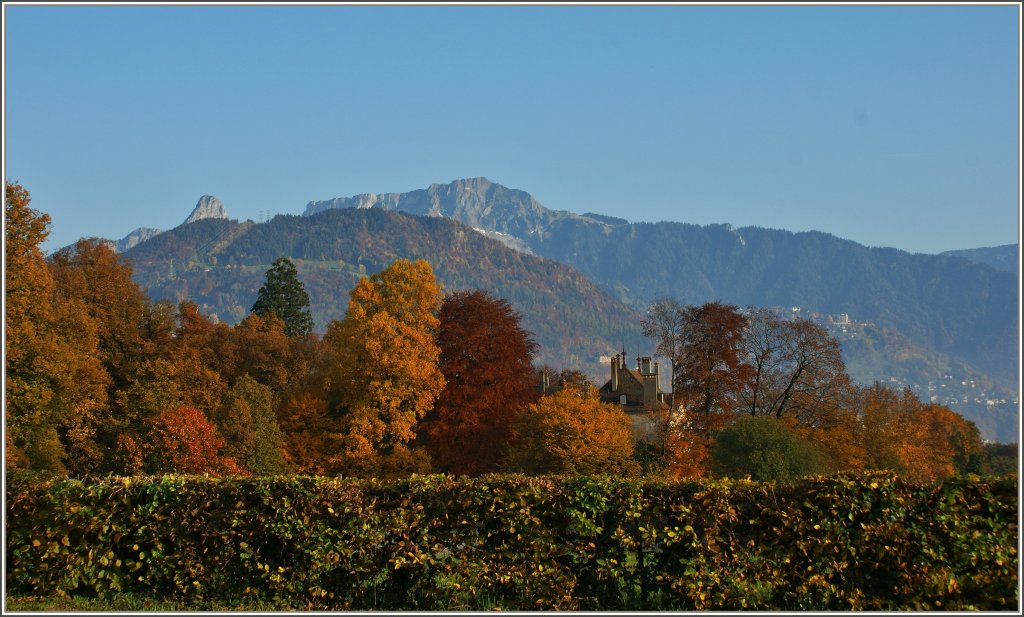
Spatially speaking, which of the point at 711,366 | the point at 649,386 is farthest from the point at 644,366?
the point at 711,366

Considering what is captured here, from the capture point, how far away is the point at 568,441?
46.5 metres

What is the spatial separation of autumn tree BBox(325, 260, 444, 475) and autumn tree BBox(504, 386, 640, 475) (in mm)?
4611

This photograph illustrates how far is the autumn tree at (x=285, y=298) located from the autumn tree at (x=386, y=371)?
35102 millimetres

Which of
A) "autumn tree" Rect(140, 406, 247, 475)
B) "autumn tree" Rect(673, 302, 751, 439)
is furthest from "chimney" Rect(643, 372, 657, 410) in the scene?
"autumn tree" Rect(140, 406, 247, 475)

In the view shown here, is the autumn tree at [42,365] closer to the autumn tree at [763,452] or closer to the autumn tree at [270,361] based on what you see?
the autumn tree at [270,361]

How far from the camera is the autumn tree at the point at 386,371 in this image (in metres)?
46.3

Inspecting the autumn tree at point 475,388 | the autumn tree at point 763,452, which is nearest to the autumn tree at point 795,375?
the autumn tree at point 763,452

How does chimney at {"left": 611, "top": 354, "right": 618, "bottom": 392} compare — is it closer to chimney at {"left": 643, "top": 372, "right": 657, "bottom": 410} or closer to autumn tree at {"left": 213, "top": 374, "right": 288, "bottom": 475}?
chimney at {"left": 643, "top": 372, "right": 657, "bottom": 410}

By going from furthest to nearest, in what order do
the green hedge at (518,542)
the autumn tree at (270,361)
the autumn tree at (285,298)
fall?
1. the autumn tree at (285,298)
2. the autumn tree at (270,361)
3. the green hedge at (518,542)

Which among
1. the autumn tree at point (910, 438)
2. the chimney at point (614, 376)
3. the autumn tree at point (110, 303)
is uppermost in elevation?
the autumn tree at point (110, 303)

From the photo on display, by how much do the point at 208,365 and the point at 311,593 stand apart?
1558 inches

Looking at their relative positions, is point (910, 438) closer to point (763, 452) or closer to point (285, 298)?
point (763, 452)

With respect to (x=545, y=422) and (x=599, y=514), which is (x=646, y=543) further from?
(x=545, y=422)

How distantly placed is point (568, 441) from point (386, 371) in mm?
8760
